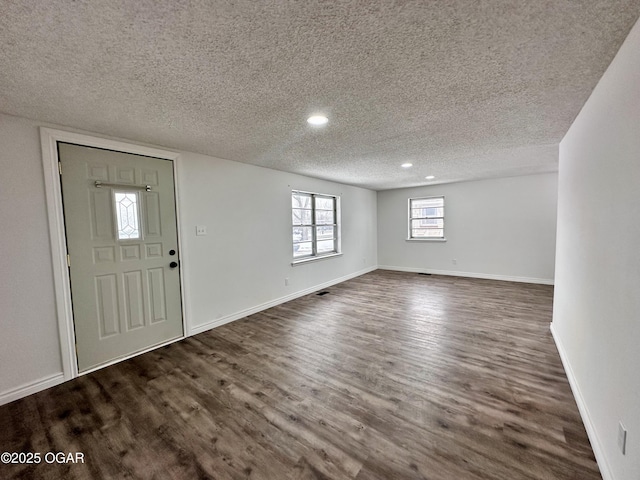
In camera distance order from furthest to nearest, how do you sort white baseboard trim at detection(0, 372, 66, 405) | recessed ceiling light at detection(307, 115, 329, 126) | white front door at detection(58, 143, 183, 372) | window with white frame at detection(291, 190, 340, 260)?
window with white frame at detection(291, 190, 340, 260) → white front door at detection(58, 143, 183, 372) → recessed ceiling light at detection(307, 115, 329, 126) → white baseboard trim at detection(0, 372, 66, 405)

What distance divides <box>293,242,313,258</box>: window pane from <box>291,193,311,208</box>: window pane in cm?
75

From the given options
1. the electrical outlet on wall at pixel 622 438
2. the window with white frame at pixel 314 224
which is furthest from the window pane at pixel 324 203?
the electrical outlet on wall at pixel 622 438

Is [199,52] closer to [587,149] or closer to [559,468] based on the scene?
[587,149]

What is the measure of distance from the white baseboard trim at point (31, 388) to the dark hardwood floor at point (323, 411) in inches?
3.0

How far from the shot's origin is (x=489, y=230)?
590 cm

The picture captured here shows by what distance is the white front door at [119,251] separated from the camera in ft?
8.03

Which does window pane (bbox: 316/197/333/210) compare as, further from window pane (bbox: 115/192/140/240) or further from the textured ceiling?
window pane (bbox: 115/192/140/240)

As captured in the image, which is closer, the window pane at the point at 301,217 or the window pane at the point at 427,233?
the window pane at the point at 301,217

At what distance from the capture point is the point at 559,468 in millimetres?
1423

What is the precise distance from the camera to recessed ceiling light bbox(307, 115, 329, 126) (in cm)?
223

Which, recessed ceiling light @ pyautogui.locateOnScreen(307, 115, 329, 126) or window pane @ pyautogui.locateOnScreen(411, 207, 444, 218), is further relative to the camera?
window pane @ pyautogui.locateOnScreen(411, 207, 444, 218)

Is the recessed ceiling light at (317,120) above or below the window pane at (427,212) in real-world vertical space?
above

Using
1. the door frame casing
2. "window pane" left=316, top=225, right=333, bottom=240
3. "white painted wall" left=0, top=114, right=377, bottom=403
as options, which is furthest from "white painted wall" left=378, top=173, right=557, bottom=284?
the door frame casing

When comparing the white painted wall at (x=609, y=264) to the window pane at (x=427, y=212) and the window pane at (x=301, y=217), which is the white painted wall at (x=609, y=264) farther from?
the window pane at (x=427, y=212)
